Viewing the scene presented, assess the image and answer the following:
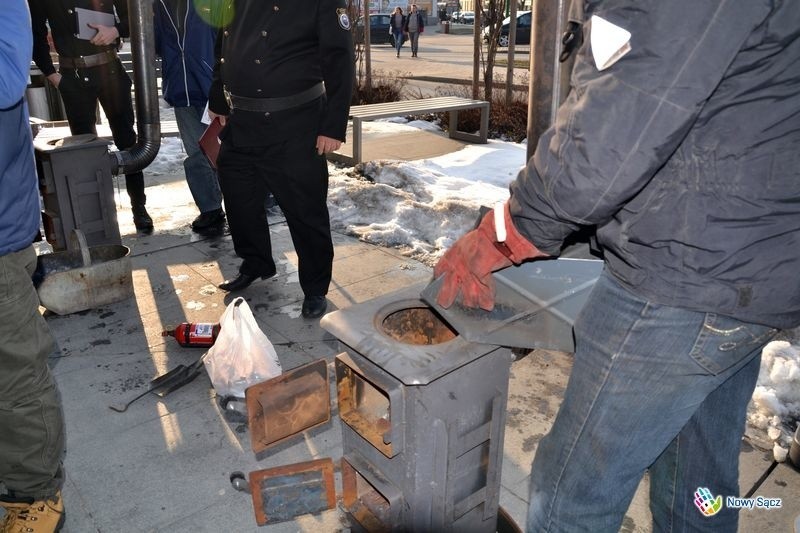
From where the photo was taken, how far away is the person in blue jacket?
1.78m

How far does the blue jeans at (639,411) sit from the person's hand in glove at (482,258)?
→ 0.21 metres

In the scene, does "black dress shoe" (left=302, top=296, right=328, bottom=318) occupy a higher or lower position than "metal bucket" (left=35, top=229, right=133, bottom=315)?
lower

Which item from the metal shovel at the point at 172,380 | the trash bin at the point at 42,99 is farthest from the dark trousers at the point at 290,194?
the trash bin at the point at 42,99

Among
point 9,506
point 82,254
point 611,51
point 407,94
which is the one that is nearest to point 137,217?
point 82,254

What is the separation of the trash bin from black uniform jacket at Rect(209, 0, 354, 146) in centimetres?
541

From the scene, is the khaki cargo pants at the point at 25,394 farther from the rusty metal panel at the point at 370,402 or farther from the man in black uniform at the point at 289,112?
the man in black uniform at the point at 289,112

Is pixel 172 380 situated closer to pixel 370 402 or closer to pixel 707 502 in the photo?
pixel 370 402

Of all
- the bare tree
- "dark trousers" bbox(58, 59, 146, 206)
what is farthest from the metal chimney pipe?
the bare tree

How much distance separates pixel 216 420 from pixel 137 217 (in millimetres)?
2821

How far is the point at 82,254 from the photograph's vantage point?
145 inches

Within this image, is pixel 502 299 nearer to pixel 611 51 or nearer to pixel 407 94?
pixel 611 51

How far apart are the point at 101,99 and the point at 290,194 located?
221 centimetres

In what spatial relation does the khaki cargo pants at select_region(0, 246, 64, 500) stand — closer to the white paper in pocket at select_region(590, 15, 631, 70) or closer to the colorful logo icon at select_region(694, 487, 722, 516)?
the white paper in pocket at select_region(590, 15, 631, 70)

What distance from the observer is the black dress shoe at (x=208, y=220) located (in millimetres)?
5047
